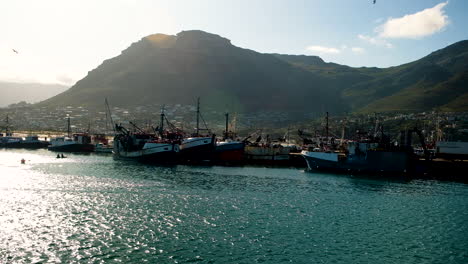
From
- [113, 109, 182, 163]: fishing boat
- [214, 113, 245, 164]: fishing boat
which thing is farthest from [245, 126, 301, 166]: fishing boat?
[113, 109, 182, 163]: fishing boat

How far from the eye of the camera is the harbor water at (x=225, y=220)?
35.2m

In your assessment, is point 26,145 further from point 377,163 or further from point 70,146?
point 377,163

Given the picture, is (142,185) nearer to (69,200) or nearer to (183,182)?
(183,182)

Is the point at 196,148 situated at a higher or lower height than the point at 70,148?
higher

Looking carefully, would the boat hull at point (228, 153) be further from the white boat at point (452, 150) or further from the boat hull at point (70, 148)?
the boat hull at point (70, 148)

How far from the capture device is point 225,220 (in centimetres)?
4700

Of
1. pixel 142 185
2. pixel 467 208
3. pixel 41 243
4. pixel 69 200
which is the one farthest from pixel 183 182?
pixel 467 208

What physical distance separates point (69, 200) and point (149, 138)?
7033 cm

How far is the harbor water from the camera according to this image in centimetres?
3519

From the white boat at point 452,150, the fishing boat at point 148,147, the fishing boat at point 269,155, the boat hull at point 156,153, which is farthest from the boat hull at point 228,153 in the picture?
the white boat at point 452,150

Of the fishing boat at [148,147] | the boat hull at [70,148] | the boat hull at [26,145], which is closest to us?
the fishing boat at [148,147]

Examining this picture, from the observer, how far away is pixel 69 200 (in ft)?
187

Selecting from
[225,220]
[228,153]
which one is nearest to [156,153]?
[228,153]

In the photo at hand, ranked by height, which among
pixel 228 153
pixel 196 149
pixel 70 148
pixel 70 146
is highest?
pixel 196 149
